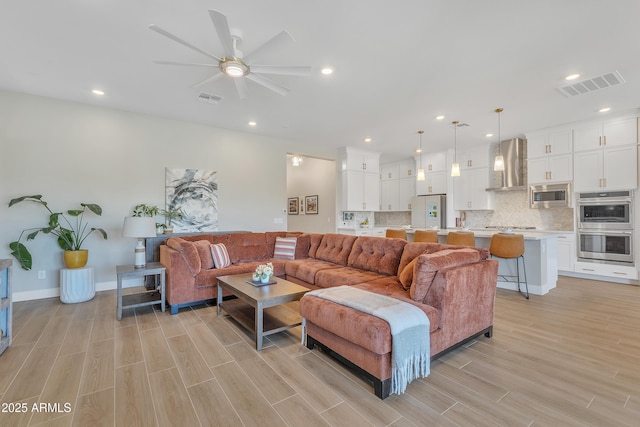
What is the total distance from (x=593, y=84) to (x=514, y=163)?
2.75m

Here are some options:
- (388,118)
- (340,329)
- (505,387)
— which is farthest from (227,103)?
(505,387)

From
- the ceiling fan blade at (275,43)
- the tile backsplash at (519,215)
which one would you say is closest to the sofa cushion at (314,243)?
the ceiling fan blade at (275,43)

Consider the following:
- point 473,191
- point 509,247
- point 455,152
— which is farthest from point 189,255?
point 455,152

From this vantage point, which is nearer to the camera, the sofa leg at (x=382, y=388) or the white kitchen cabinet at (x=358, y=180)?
the sofa leg at (x=382, y=388)

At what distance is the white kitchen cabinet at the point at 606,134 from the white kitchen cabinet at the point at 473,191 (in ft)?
5.48

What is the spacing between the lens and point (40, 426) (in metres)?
1.58

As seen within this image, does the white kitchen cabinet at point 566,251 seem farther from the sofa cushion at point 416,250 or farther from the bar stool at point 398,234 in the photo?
the sofa cushion at point 416,250

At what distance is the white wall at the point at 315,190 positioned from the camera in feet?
25.6

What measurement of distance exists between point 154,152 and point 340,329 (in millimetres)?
4457

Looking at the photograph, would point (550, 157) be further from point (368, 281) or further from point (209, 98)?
point (209, 98)

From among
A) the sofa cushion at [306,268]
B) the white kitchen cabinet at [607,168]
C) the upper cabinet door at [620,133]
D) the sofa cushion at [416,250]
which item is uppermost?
the upper cabinet door at [620,133]

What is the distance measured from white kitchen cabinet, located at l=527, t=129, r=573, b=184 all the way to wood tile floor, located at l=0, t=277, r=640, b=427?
324 cm

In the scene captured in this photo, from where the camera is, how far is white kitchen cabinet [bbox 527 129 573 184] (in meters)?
5.32

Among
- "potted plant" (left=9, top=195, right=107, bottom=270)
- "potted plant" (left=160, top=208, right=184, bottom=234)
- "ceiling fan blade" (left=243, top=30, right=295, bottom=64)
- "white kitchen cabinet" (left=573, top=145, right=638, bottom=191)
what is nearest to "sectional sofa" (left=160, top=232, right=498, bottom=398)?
"potted plant" (left=160, top=208, right=184, bottom=234)
